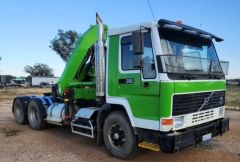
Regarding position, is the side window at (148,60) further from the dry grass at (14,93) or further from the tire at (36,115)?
the dry grass at (14,93)

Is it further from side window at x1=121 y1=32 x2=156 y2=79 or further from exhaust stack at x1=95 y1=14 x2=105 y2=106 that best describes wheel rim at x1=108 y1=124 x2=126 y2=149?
side window at x1=121 y1=32 x2=156 y2=79

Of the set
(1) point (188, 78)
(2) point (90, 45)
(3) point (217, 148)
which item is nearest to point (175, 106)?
(1) point (188, 78)

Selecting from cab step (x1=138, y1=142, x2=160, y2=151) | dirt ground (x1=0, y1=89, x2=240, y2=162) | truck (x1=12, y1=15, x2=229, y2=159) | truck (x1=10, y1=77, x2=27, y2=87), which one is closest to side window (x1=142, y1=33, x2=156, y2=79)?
truck (x1=12, y1=15, x2=229, y2=159)

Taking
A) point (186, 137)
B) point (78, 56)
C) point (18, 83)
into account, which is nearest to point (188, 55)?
point (186, 137)

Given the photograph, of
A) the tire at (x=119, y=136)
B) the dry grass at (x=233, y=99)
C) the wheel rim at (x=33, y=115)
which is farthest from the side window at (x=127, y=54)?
the dry grass at (x=233, y=99)

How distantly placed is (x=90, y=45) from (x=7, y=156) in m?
3.71

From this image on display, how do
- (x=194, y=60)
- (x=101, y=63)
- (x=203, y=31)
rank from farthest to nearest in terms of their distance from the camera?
1. (x=101, y=63)
2. (x=203, y=31)
3. (x=194, y=60)

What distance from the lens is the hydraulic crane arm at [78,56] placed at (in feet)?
27.5

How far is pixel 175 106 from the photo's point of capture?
5.65 m

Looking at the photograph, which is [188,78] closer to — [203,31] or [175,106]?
[175,106]

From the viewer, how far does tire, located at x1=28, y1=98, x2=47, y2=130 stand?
9.77 meters

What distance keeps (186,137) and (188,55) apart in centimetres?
175

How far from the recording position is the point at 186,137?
5.79 metres

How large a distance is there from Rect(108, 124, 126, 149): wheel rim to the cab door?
2.40 ft
